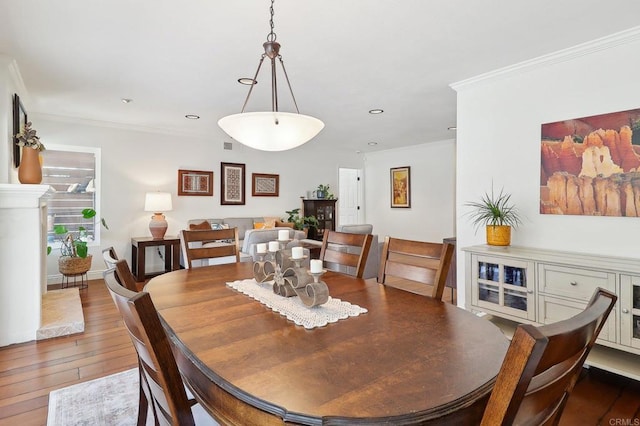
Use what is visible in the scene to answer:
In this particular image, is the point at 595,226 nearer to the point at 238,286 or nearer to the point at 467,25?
the point at 467,25

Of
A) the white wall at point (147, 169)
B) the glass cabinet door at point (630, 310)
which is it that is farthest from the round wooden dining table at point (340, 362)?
the white wall at point (147, 169)

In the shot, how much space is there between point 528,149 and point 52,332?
4.42m

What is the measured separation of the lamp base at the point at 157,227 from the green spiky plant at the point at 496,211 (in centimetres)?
437

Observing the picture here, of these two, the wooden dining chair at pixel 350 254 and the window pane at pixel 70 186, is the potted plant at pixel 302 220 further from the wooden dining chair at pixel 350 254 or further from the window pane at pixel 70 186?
the wooden dining chair at pixel 350 254

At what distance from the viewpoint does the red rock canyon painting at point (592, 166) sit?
2.38 metres

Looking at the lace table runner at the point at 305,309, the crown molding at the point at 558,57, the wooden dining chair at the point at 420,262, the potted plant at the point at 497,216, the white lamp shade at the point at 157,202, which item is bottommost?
the lace table runner at the point at 305,309

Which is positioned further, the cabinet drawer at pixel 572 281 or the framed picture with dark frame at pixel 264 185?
the framed picture with dark frame at pixel 264 185

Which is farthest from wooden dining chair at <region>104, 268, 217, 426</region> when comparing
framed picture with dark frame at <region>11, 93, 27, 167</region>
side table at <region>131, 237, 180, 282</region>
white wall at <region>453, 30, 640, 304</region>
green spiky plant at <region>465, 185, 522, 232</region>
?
side table at <region>131, 237, 180, 282</region>

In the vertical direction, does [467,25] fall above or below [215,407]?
above

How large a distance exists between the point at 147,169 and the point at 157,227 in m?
1.05

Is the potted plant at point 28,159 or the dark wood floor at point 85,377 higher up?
the potted plant at point 28,159

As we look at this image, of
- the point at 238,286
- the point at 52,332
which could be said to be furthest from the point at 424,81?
the point at 52,332

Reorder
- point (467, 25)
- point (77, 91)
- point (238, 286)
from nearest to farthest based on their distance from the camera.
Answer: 1. point (238, 286)
2. point (467, 25)
3. point (77, 91)

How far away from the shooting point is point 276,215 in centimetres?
695
